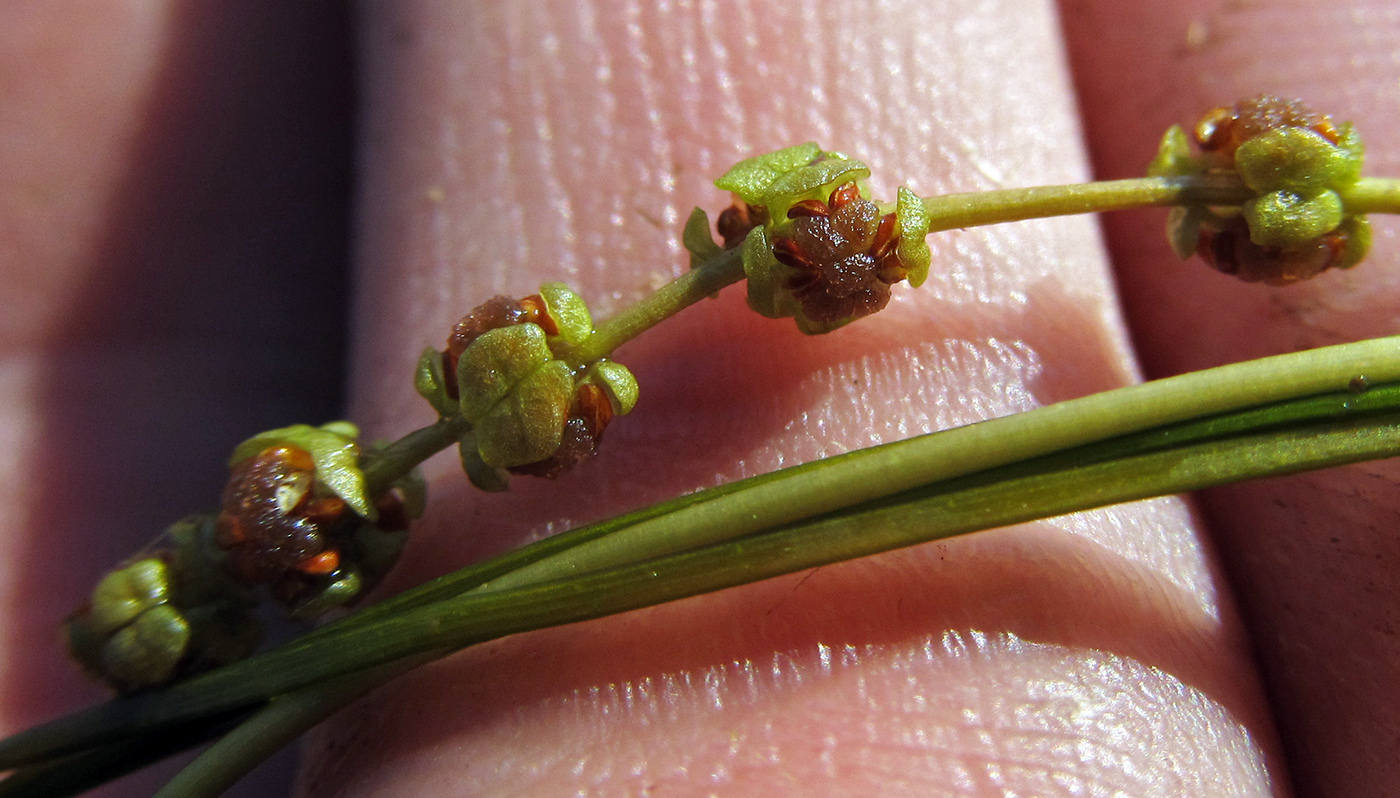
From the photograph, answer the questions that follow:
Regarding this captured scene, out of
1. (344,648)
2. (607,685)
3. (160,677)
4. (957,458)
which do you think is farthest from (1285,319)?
(160,677)

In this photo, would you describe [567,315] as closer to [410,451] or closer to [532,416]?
[532,416]

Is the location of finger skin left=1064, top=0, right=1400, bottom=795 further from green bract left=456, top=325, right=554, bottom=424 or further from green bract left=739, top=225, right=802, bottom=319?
green bract left=456, top=325, right=554, bottom=424

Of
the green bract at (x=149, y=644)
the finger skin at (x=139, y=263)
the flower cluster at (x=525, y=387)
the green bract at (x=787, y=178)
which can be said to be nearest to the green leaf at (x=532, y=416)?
the flower cluster at (x=525, y=387)

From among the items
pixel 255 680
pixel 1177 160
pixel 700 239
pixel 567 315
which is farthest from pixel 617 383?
pixel 1177 160

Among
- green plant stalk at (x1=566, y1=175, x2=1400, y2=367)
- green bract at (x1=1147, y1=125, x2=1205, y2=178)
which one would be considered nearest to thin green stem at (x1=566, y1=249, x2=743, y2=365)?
green plant stalk at (x1=566, y1=175, x2=1400, y2=367)

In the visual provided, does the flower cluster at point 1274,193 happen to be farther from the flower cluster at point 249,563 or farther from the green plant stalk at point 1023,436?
the flower cluster at point 249,563

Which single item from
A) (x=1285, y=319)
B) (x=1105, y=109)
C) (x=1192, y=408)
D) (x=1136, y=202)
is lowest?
(x=1192, y=408)

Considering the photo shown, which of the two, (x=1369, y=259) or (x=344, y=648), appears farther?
(x=1369, y=259)

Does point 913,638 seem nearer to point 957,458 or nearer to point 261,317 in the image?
point 957,458
